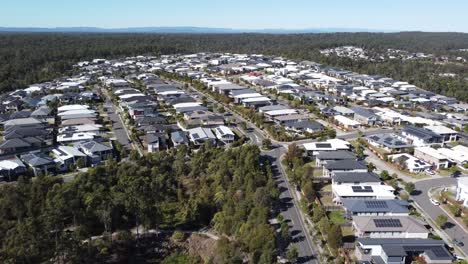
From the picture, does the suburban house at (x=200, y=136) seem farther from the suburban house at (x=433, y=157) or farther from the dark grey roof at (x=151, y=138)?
the suburban house at (x=433, y=157)

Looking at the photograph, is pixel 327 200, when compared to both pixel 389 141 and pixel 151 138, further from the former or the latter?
pixel 151 138

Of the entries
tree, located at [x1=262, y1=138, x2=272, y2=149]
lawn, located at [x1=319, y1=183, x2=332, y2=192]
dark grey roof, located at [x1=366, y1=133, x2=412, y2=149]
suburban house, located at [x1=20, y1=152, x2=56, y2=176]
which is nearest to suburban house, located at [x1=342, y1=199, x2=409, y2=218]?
lawn, located at [x1=319, y1=183, x2=332, y2=192]

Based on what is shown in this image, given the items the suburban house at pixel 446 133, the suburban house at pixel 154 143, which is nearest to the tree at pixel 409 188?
the suburban house at pixel 446 133

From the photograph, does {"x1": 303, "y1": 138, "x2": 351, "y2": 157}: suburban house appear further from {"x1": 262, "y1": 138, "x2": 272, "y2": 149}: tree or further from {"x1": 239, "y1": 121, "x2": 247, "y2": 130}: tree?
{"x1": 239, "y1": 121, "x2": 247, "y2": 130}: tree

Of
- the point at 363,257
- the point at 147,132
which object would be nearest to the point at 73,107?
the point at 147,132

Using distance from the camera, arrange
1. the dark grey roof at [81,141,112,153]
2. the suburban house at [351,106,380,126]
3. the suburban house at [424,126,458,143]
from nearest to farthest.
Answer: the dark grey roof at [81,141,112,153] < the suburban house at [424,126,458,143] < the suburban house at [351,106,380,126]

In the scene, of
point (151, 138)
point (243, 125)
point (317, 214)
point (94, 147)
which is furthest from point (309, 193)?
point (94, 147)
